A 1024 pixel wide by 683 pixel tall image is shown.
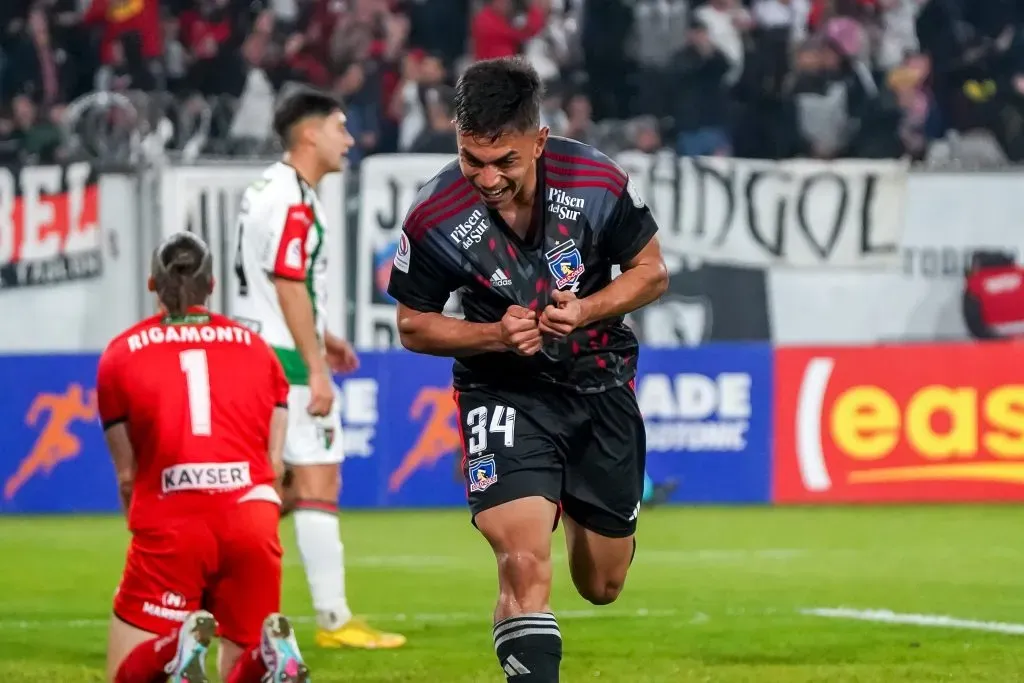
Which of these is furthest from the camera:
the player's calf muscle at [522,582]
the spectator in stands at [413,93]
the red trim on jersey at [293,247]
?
the spectator in stands at [413,93]

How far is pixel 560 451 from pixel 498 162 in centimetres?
105

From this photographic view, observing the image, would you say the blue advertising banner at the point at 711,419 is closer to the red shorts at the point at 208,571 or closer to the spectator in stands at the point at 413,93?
the spectator in stands at the point at 413,93

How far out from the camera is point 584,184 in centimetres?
559

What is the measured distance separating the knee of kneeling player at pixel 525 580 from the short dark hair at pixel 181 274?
4.31 ft

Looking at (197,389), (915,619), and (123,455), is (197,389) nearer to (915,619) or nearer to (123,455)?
(123,455)

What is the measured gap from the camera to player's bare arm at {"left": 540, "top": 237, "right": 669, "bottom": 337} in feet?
17.0

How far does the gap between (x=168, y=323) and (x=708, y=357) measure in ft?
30.6

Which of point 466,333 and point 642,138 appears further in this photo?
point 642,138

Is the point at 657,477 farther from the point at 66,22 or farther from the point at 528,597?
the point at 528,597

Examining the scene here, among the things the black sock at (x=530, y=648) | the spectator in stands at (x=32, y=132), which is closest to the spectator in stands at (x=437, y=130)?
the spectator in stands at (x=32, y=132)

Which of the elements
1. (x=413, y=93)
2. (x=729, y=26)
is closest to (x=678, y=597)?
(x=413, y=93)

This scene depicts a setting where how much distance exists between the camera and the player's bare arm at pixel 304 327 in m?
7.47

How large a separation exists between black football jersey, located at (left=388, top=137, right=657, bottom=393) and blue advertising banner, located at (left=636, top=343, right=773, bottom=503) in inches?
346

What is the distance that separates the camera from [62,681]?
697 centimetres
